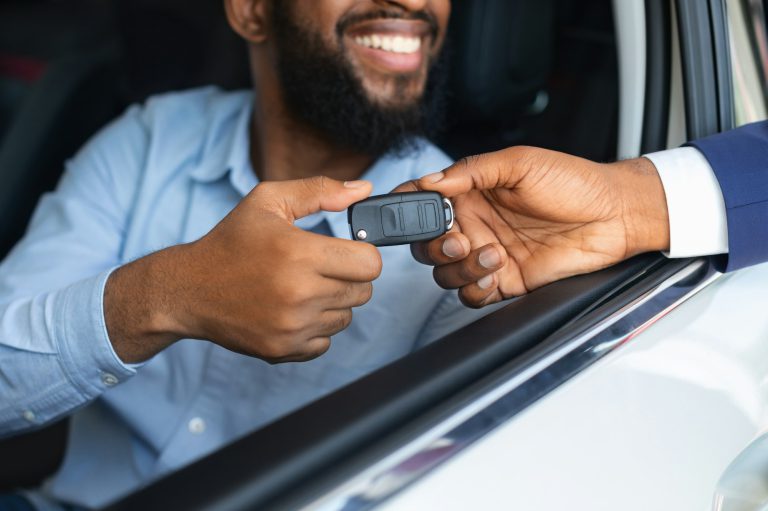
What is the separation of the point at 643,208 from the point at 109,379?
33.4 inches

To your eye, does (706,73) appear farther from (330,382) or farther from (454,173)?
(330,382)

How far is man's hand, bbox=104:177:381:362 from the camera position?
3.12 ft

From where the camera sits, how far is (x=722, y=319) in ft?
3.48

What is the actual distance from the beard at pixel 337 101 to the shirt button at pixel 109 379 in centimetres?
73

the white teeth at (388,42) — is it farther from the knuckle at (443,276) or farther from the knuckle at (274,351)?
the knuckle at (274,351)

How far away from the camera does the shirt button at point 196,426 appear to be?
1.52 m

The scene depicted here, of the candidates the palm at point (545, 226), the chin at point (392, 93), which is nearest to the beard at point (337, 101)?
the chin at point (392, 93)

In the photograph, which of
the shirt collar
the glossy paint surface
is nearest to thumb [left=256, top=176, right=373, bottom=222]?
the glossy paint surface

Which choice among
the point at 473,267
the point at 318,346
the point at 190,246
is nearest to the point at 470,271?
the point at 473,267

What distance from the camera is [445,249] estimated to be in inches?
44.7

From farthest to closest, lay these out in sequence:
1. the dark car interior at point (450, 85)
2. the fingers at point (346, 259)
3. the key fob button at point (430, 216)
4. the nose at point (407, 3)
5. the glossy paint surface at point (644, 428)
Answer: the dark car interior at point (450, 85) → the nose at point (407, 3) → the key fob button at point (430, 216) → the fingers at point (346, 259) → the glossy paint surface at point (644, 428)

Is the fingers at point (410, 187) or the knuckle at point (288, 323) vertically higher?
the fingers at point (410, 187)

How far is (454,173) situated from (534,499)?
1.51 feet

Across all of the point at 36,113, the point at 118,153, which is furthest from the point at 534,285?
the point at 36,113
